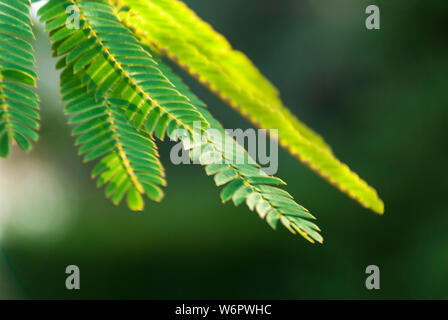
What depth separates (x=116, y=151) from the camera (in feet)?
1.73

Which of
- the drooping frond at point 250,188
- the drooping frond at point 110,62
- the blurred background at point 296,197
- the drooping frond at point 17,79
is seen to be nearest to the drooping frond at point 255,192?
the drooping frond at point 250,188

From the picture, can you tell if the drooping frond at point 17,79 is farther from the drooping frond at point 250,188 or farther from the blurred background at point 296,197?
the blurred background at point 296,197

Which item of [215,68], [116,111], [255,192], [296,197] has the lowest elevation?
[255,192]

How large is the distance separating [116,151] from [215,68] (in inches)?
11.9

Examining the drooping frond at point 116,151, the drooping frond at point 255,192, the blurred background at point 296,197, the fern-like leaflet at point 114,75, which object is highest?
the blurred background at point 296,197

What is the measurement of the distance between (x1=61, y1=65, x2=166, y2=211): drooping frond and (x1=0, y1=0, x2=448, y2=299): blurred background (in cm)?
272

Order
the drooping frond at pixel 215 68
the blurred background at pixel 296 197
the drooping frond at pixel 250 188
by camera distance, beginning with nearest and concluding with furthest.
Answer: the drooping frond at pixel 250 188, the drooping frond at pixel 215 68, the blurred background at pixel 296 197

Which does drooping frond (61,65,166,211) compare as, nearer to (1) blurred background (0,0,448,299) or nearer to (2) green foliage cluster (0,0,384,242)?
(2) green foliage cluster (0,0,384,242)

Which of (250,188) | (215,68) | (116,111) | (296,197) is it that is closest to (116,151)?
(116,111)

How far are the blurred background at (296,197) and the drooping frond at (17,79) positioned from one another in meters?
2.69

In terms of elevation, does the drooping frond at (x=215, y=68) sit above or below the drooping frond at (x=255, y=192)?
above

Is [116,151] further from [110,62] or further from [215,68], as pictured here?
[215,68]

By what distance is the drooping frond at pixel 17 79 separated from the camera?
1.53ft

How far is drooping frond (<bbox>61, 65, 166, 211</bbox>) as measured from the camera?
52 cm
